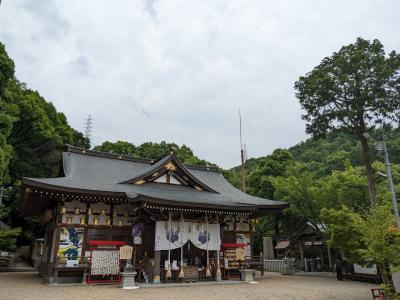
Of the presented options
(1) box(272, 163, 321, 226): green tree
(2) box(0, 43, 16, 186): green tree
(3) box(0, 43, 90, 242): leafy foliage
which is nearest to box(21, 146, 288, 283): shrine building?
(2) box(0, 43, 16, 186): green tree

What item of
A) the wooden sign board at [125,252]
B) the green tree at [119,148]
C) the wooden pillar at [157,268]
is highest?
the green tree at [119,148]

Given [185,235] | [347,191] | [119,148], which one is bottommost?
[185,235]

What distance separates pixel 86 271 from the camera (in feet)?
49.3

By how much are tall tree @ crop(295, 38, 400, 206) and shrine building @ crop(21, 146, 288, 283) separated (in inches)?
226

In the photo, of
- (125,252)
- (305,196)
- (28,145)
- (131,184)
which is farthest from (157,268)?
(28,145)

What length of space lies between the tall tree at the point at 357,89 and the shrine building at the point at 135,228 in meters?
5.74

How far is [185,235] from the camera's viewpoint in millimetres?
16250

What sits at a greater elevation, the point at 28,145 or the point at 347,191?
the point at 28,145

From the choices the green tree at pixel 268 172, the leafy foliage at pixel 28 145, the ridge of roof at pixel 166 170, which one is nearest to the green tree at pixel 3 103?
the leafy foliage at pixel 28 145

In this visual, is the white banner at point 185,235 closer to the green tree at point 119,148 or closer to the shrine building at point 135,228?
the shrine building at point 135,228

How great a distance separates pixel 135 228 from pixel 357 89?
13.3 m

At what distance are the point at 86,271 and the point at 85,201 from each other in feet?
11.0

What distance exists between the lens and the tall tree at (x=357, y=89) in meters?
16.5

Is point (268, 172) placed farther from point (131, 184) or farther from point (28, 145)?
point (28, 145)
